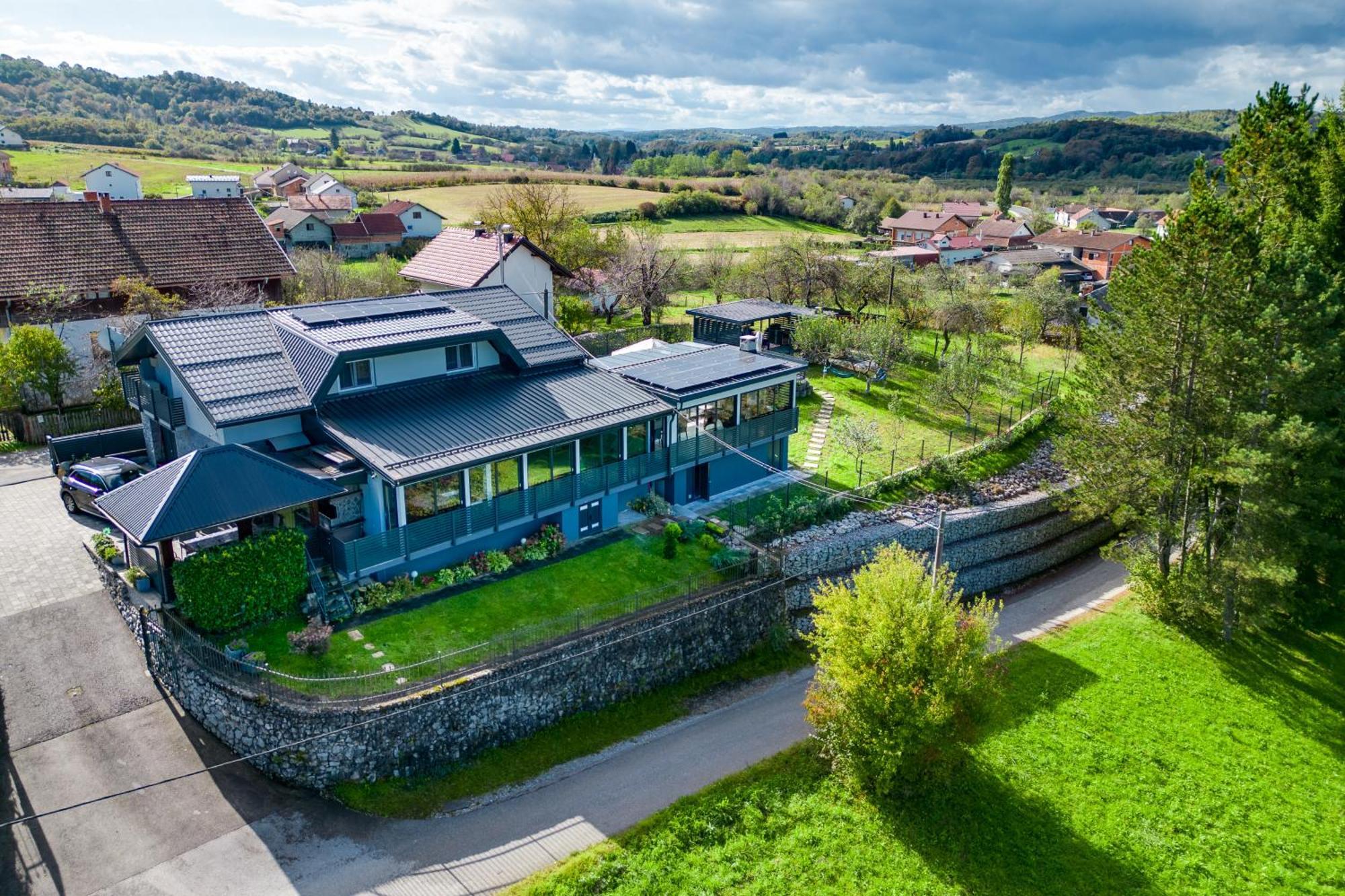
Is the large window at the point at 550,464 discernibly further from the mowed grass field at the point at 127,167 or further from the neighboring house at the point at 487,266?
the mowed grass field at the point at 127,167

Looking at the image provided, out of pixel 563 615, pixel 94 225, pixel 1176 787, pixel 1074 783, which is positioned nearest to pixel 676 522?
pixel 563 615

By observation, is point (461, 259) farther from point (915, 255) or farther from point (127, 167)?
point (127, 167)

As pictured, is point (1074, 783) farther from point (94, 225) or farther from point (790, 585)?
point (94, 225)

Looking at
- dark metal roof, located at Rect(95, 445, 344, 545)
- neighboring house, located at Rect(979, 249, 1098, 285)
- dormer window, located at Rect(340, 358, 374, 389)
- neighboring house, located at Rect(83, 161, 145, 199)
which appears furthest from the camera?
neighboring house, located at Rect(83, 161, 145, 199)

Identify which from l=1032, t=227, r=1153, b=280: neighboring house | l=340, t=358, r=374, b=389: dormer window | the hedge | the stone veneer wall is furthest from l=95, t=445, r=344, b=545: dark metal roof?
l=1032, t=227, r=1153, b=280: neighboring house

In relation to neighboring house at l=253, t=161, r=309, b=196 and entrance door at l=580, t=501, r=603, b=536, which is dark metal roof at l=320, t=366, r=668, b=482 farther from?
neighboring house at l=253, t=161, r=309, b=196

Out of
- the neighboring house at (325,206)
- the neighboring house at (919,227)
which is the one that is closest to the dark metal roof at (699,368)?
the neighboring house at (325,206)

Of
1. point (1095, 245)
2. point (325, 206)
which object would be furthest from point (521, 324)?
point (1095, 245)
